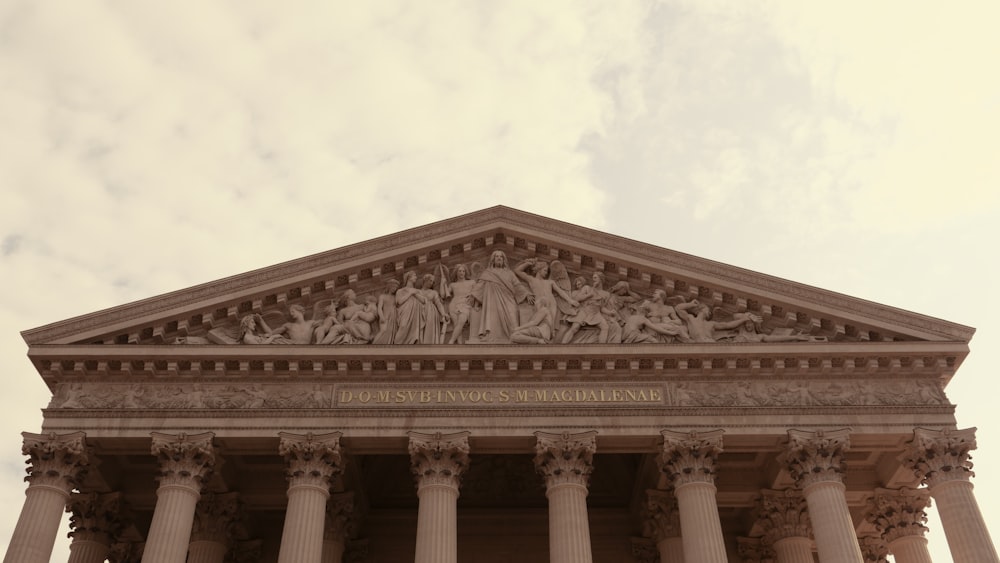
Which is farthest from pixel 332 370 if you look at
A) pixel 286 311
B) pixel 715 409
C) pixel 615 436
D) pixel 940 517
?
pixel 940 517

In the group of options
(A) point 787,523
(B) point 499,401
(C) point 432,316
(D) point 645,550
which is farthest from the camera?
(D) point 645,550

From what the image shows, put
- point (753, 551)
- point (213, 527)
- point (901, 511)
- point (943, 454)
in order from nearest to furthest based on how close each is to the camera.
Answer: point (943, 454) → point (901, 511) → point (213, 527) → point (753, 551)

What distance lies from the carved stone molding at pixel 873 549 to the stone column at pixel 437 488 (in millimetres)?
12967

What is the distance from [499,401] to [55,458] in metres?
11.6

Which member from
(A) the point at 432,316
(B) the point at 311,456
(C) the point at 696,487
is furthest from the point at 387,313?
(C) the point at 696,487

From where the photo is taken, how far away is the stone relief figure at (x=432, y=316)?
2833 centimetres

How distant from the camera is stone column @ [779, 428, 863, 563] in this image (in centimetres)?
2502

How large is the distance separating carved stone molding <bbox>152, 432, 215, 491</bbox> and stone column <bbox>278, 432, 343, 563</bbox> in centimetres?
196

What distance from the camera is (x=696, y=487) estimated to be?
25.8 m

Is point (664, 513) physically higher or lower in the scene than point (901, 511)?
higher

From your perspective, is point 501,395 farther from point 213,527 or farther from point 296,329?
point 213,527

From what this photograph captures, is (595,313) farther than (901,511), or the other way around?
(595,313)

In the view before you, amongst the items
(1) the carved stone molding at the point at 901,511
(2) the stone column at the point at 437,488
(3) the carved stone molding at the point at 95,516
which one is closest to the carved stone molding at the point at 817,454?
(1) the carved stone molding at the point at 901,511

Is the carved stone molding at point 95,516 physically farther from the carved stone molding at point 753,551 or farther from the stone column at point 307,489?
the carved stone molding at point 753,551
